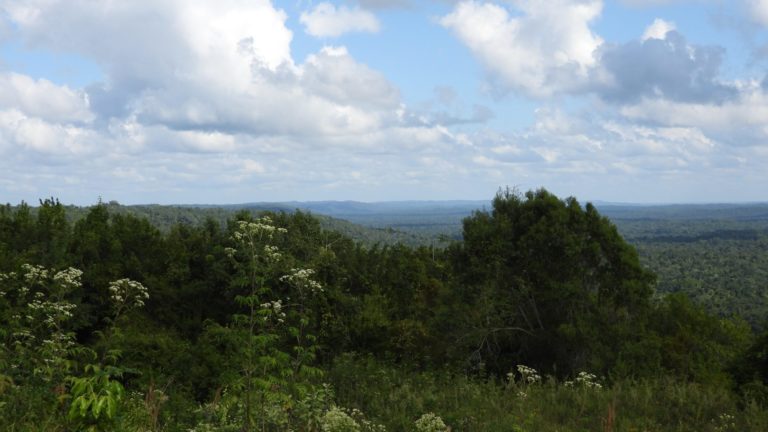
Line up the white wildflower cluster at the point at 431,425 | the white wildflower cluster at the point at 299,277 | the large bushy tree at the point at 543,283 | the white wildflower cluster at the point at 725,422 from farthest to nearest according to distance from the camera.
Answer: the large bushy tree at the point at 543,283
the white wildflower cluster at the point at 725,422
the white wildflower cluster at the point at 299,277
the white wildflower cluster at the point at 431,425

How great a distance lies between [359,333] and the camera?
26938 millimetres

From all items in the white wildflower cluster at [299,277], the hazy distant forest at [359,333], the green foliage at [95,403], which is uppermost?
the white wildflower cluster at [299,277]

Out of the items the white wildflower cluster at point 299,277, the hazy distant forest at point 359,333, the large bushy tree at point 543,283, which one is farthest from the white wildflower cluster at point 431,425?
the large bushy tree at point 543,283

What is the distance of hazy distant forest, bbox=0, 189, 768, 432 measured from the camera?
22.7 feet

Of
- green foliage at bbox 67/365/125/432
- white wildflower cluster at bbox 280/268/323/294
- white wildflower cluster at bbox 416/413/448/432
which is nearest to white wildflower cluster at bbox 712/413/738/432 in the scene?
white wildflower cluster at bbox 416/413/448/432

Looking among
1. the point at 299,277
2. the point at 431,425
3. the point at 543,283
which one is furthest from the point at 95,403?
the point at 543,283

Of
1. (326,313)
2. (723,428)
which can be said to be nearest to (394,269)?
(326,313)

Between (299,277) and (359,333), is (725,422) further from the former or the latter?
(359,333)

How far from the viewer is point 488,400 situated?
10.8 metres

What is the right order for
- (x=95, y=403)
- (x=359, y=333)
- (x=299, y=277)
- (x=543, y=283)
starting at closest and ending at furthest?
1. (x=95, y=403)
2. (x=299, y=277)
3. (x=543, y=283)
4. (x=359, y=333)

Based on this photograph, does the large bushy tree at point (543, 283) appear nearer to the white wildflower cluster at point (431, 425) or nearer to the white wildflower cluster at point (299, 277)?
the white wildflower cluster at point (299, 277)

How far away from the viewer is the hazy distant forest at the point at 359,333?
6926 millimetres

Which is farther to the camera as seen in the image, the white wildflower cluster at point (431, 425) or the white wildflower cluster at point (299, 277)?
the white wildflower cluster at point (299, 277)

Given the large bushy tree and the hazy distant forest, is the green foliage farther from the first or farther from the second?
the large bushy tree
